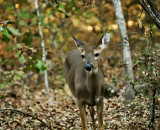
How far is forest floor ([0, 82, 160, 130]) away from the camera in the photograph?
5.88 m

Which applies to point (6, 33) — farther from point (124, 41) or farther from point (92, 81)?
point (124, 41)

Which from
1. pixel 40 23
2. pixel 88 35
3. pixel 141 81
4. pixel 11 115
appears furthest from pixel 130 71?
pixel 88 35

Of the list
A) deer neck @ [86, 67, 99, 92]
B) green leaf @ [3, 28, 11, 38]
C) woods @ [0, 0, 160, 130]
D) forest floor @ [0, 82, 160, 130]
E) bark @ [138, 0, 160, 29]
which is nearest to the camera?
bark @ [138, 0, 160, 29]

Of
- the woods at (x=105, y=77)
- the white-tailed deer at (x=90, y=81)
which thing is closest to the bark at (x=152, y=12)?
the woods at (x=105, y=77)

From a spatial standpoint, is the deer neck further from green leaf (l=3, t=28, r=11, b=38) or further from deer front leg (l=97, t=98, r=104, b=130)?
green leaf (l=3, t=28, r=11, b=38)

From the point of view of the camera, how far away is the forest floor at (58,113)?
5.88m

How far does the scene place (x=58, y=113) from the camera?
7852 millimetres

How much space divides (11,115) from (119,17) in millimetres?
3279

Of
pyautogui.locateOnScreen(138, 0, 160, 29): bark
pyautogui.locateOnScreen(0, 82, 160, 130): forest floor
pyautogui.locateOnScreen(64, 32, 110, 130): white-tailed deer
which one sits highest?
pyautogui.locateOnScreen(138, 0, 160, 29): bark

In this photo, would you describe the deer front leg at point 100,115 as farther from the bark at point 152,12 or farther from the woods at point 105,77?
the bark at point 152,12

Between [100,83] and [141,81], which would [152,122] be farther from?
[100,83]

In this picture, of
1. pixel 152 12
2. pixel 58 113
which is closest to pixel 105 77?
pixel 58 113

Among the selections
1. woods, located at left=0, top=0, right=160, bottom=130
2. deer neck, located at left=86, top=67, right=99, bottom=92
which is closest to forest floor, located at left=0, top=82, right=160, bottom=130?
woods, located at left=0, top=0, right=160, bottom=130

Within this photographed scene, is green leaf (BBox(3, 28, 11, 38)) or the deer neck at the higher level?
green leaf (BBox(3, 28, 11, 38))
